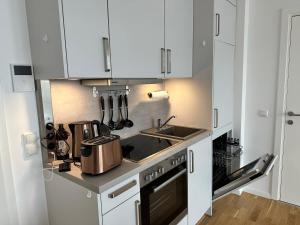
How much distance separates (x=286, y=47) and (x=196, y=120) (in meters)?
1.17

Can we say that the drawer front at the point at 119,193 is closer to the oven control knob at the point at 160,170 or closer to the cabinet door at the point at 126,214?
the cabinet door at the point at 126,214

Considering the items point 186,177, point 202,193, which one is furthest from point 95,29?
point 202,193

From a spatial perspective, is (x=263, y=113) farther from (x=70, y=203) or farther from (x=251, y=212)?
(x=70, y=203)

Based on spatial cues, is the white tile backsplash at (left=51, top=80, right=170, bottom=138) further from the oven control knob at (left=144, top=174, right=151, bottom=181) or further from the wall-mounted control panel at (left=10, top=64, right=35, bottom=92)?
the oven control knob at (left=144, top=174, right=151, bottom=181)

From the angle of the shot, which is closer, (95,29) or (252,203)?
(95,29)

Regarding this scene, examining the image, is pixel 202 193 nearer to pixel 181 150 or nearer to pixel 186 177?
pixel 186 177

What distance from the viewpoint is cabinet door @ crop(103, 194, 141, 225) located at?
3.82ft

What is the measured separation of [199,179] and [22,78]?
5.27ft

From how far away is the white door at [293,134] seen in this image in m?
2.20

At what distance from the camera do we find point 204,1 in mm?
1943

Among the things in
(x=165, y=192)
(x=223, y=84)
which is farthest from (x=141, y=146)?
(x=223, y=84)

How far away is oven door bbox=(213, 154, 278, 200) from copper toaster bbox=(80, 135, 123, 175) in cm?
150

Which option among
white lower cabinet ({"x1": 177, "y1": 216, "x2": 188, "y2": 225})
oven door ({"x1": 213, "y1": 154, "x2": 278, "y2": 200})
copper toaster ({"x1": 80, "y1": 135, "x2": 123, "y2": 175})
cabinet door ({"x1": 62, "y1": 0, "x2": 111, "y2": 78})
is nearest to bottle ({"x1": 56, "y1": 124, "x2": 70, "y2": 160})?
copper toaster ({"x1": 80, "y1": 135, "x2": 123, "y2": 175})

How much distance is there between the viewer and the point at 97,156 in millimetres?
1156
